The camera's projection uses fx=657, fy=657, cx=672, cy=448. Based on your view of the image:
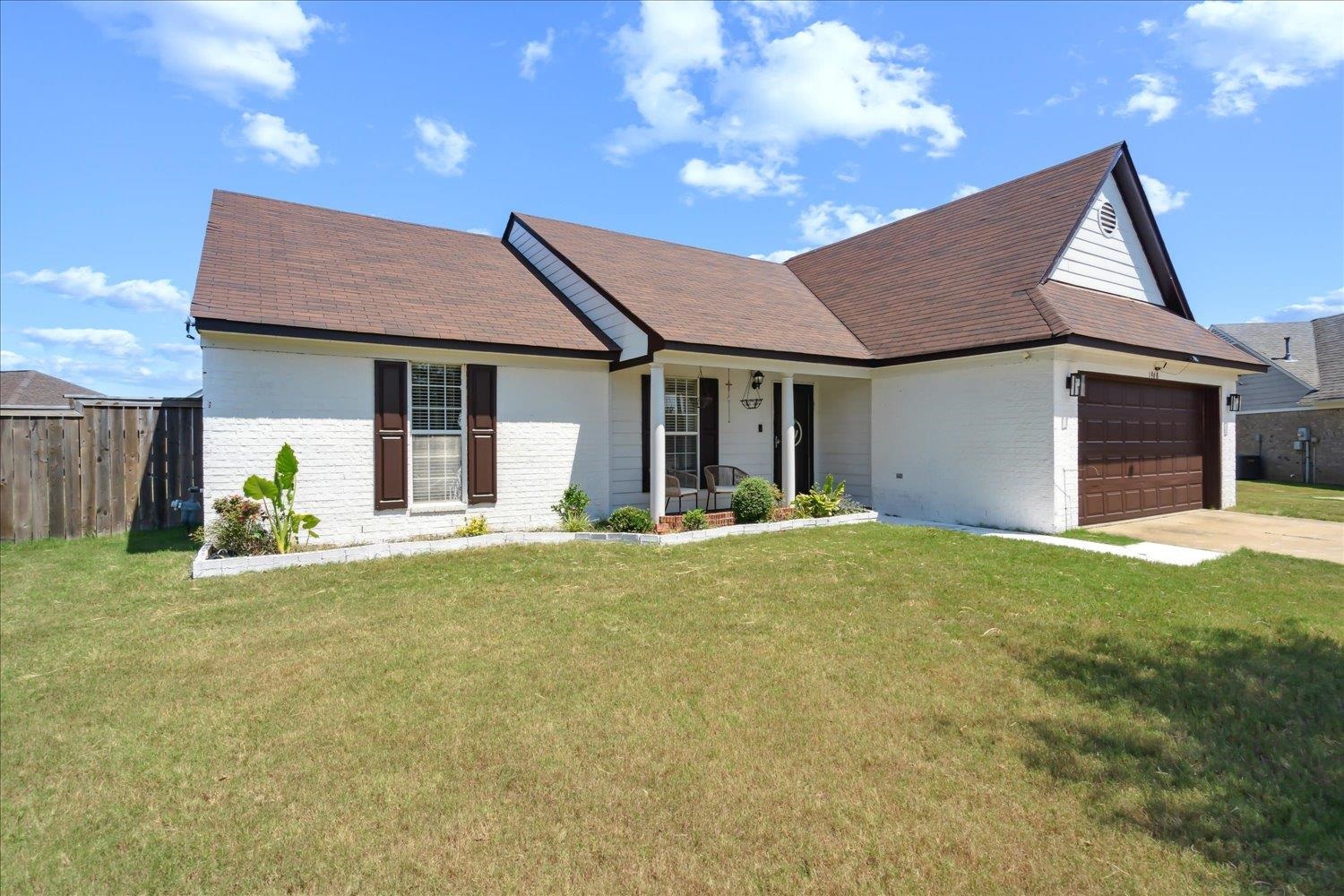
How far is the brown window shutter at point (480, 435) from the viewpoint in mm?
10172

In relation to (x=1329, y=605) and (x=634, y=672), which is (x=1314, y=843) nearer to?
(x=634, y=672)

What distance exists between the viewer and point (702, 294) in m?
13.1

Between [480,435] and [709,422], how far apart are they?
4.51m

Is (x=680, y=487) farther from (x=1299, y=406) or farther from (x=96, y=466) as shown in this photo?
(x=1299, y=406)

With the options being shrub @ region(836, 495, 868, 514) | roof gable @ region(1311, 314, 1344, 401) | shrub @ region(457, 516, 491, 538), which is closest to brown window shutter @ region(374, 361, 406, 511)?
shrub @ region(457, 516, 491, 538)

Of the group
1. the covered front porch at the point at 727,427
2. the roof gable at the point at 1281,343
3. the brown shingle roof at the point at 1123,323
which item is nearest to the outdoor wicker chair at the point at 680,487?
the covered front porch at the point at 727,427

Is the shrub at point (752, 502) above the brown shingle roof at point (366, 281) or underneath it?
underneath

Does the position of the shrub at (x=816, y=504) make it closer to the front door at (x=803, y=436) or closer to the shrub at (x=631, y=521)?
the front door at (x=803, y=436)

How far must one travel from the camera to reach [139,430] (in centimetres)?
1054

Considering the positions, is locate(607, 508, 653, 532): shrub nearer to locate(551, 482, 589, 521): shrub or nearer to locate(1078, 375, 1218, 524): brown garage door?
locate(551, 482, 589, 521): shrub

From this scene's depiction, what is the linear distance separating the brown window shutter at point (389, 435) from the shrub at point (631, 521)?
3.14m

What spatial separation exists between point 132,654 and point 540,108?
1085 cm

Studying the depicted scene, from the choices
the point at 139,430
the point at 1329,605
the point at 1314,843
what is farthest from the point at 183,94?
the point at 1329,605

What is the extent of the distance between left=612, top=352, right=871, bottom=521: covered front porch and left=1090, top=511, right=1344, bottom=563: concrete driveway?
4.83m
